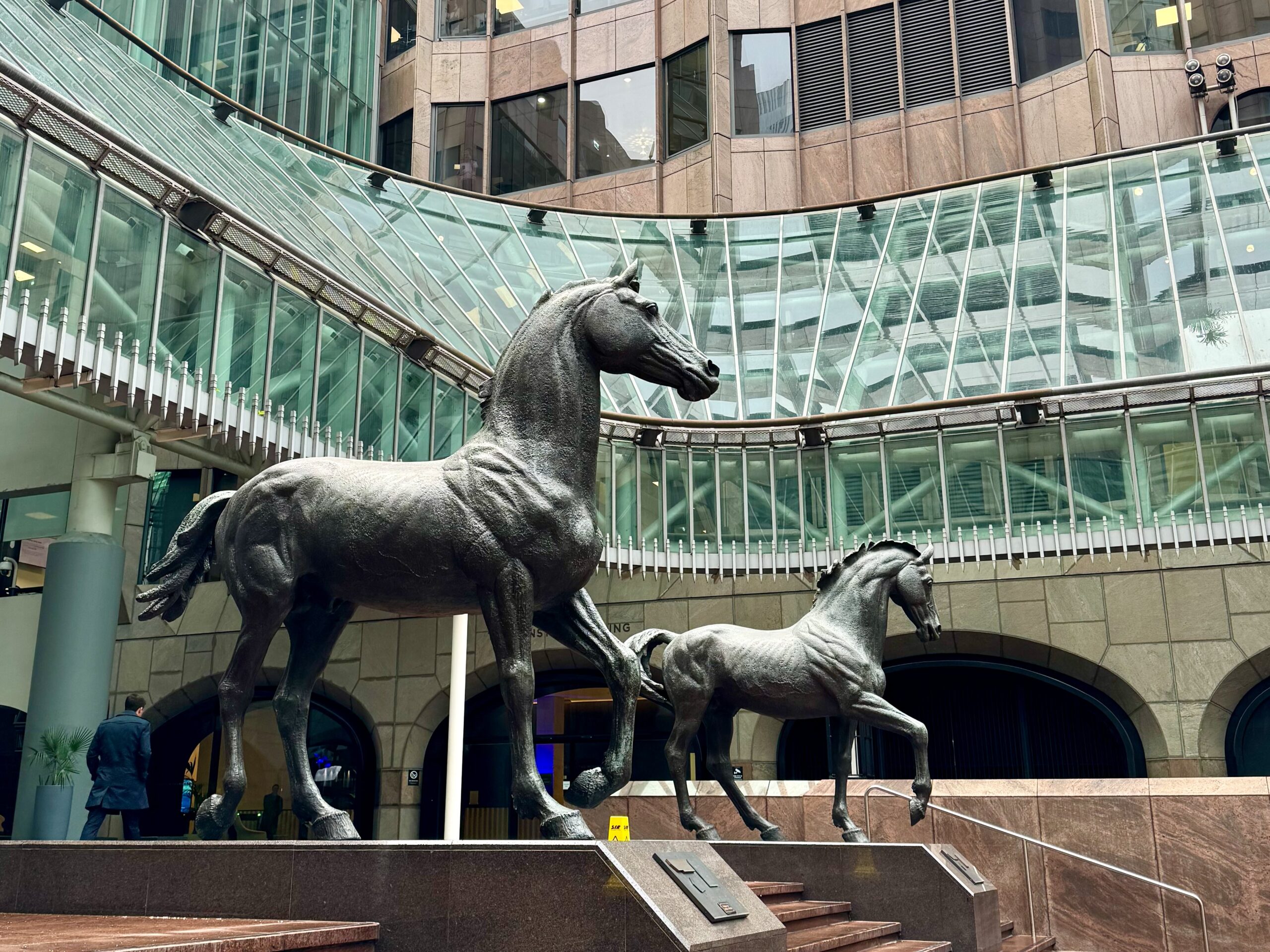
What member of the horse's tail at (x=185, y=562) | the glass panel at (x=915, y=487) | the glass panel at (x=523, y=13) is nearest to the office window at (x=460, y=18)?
the glass panel at (x=523, y=13)

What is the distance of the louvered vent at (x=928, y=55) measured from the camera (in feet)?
76.0

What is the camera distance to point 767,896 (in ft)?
22.8

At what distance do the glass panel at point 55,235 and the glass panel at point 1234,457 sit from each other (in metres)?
12.5

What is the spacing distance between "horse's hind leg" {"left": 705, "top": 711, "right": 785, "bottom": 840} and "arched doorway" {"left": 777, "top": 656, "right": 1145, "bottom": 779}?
7.37 metres

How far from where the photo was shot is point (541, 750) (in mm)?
19953

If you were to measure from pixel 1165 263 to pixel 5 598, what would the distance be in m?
20.2

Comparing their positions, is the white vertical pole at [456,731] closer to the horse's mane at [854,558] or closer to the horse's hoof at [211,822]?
the horse's mane at [854,558]

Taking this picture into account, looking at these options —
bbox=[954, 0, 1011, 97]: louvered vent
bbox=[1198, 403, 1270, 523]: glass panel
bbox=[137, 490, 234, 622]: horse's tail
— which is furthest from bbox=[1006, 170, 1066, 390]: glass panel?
bbox=[137, 490, 234, 622]: horse's tail

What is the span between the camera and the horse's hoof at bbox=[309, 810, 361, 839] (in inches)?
196

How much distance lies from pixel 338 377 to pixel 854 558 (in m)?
6.86

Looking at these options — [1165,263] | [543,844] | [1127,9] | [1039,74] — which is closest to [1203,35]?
[1127,9]

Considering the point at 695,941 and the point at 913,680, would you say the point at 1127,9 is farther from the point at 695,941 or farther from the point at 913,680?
the point at 695,941

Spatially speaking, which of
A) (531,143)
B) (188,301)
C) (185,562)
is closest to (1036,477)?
(188,301)

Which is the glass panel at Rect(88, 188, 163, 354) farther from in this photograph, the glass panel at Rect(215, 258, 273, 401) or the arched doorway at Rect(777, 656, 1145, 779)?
the arched doorway at Rect(777, 656, 1145, 779)
